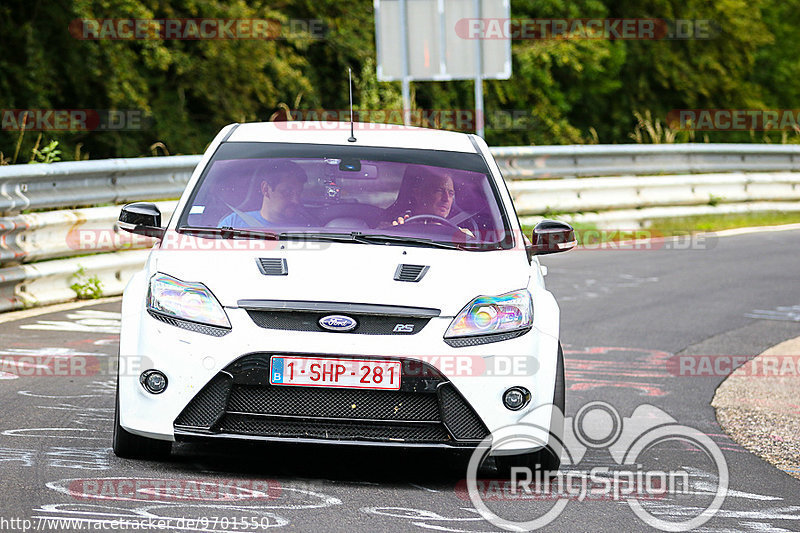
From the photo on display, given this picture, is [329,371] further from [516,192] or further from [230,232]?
[516,192]

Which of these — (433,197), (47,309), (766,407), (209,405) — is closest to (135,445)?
(209,405)

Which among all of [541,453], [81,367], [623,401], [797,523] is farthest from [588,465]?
[81,367]

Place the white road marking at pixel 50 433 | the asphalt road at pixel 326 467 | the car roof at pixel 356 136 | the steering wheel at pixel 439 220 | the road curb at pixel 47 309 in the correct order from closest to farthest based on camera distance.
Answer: the asphalt road at pixel 326 467, the white road marking at pixel 50 433, the steering wheel at pixel 439 220, the car roof at pixel 356 136, the road curb at pixel 47 309

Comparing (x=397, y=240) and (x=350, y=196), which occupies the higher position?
(x=350, y=196)

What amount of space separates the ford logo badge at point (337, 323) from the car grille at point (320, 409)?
0.83 ft

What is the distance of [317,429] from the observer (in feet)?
18.9

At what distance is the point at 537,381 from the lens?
6.00 m

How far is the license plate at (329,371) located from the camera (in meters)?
5.66

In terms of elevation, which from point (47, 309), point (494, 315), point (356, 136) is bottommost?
point (47, 309)

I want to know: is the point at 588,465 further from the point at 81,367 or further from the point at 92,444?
the point at 81,367

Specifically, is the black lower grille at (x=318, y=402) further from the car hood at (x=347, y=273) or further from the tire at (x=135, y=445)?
the tire at (x=135, y=445)

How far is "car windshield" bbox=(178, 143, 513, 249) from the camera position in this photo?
21.7 feet

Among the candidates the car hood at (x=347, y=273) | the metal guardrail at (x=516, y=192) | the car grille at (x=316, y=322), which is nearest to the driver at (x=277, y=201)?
the car hood at (x=347, y=273)

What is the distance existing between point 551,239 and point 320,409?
1.83 m
